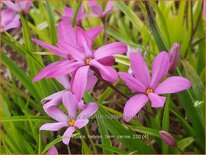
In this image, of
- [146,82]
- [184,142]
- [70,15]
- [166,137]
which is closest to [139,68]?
[146,82]

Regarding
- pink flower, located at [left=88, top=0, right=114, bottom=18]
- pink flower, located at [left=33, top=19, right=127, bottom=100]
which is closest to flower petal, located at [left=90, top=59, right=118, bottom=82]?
pink flower, located at [left=33, top=19, right=127, bottom=100]

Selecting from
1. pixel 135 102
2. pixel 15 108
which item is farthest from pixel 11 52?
Answer: pixel 135 102

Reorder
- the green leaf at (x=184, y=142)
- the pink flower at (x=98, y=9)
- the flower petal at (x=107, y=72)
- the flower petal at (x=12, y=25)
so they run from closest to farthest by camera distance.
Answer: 1. the flower petal at (x=107, y=72)
2. the green leaf at (x=184, y=142)
3. the flower petal at (x=12, y=25)
4. the pink flower at (x=98, y=9)

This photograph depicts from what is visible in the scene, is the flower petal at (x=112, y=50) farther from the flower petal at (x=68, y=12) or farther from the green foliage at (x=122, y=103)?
the flower petal at (x=68, y=12)

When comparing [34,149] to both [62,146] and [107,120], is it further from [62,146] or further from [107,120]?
[107,120]

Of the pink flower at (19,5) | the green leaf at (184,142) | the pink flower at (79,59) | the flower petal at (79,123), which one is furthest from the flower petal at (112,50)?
the pink flower at (19,5)

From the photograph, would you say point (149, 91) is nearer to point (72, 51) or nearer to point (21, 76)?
point (72, 51)
